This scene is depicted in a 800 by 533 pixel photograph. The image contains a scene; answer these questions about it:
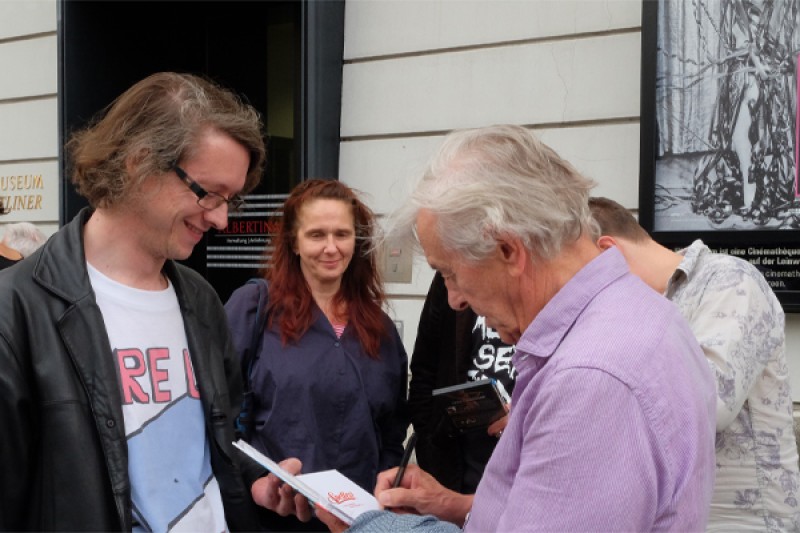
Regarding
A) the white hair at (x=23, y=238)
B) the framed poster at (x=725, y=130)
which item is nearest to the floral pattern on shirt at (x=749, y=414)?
the framed poster at (x=725, y=130)

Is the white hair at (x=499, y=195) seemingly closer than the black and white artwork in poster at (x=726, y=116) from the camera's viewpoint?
Yes

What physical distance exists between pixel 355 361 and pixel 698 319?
1.37 metres

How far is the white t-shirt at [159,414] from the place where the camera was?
198cm

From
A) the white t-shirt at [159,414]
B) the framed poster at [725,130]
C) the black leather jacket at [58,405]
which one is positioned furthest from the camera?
the framed poster at [725,130]

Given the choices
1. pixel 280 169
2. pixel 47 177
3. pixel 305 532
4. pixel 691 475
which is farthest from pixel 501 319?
pixel 47 177

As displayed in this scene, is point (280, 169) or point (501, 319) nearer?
point (501, 319)

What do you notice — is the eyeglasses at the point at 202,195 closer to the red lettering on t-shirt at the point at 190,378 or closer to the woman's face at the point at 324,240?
the red lettering on t-shirt at the point at 190,378

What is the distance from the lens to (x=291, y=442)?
10.1ft

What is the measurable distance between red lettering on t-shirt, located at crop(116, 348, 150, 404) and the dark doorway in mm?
3530

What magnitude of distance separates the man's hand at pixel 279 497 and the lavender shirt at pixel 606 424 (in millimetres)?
1189

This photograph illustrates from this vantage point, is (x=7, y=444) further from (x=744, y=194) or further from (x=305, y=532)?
(x=744, y=194)

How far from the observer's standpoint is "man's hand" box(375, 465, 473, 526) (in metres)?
2.29

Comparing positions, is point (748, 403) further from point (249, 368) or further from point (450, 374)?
point (249, 368)

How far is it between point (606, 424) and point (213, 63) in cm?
578
